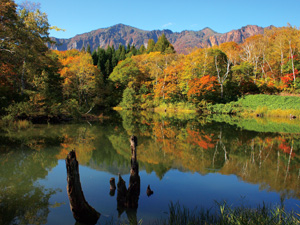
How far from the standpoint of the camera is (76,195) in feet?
11.8

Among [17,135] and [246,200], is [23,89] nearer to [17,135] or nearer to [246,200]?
[17,135]

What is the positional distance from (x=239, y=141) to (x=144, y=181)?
7.44m

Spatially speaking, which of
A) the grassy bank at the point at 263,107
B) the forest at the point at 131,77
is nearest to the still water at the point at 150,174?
the forest at the point at 131,77

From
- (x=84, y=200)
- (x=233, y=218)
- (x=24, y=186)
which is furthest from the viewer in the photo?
(x=24, y=186)

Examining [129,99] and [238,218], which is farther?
[129,99]

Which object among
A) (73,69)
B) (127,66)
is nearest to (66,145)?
(73,69)

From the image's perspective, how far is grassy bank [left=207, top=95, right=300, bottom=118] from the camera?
85.8 ft

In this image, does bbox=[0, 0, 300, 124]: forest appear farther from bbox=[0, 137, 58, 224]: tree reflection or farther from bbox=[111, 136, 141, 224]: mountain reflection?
bbox=[111, 136, 141, 224]: mountain reflection

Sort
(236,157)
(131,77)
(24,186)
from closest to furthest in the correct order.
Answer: (24,186) → (236,157) → (131,77)

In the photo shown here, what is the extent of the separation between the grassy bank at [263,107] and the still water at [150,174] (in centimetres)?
1683

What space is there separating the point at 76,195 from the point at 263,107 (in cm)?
2805

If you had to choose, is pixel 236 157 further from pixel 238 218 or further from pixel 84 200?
pixel 84 200

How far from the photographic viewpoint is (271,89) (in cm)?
3325

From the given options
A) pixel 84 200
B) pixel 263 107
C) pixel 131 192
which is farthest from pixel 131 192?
pixel 263 107
